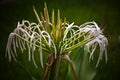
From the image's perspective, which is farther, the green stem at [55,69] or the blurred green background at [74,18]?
the blurred green background at [74,18]

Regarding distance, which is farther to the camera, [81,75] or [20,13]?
[20,13]

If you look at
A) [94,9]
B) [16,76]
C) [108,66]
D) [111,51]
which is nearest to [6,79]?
[16,76]

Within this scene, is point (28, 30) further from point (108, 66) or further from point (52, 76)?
point (108, 66)

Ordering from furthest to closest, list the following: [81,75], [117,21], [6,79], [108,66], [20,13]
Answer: [20,13] < [117,21] < [108,66] < [6,79] < [81,75]

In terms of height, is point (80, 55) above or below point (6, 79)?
below

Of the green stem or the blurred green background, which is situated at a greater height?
the blurred green background

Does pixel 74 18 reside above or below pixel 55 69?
above

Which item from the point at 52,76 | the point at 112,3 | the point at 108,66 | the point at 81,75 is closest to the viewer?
the point at 52,76

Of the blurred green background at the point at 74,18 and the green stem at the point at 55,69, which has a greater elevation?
the blurred green background at the point at 74,18
